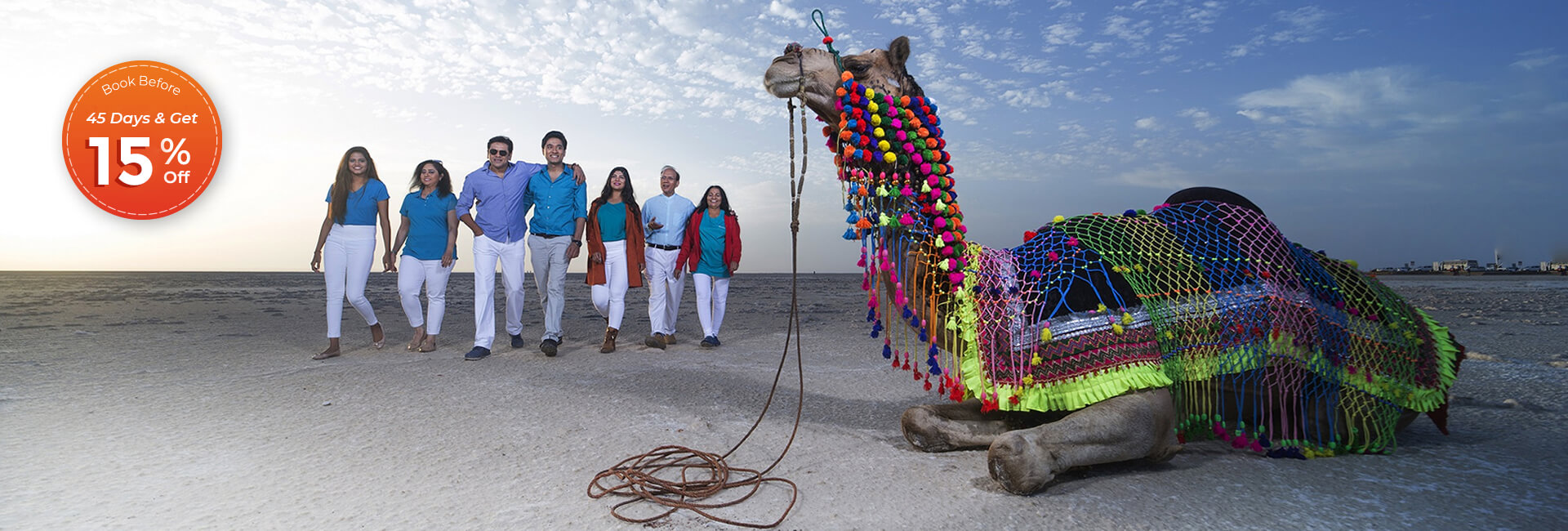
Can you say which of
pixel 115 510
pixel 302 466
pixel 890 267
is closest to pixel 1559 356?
pixel 890 267

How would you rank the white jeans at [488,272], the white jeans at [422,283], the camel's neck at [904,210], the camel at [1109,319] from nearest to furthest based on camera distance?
the camel at [1109,319] → the camel's neck at [904,210] → the white jeans at [488,272] → the white jeans at [422,283]

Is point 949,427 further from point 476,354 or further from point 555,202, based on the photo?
point 555,202

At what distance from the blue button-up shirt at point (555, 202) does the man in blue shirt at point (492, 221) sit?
140mm

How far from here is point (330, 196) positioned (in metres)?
8.19

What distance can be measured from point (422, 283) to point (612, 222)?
7.33ft

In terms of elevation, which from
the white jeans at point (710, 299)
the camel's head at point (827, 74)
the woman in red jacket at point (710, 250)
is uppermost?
the camel's head at point (827, 74)

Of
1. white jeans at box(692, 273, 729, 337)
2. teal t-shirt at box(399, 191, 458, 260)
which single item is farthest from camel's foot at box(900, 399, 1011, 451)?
teal t-shirt at box(399, 191, 458, 260)

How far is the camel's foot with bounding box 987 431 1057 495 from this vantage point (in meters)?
3.30

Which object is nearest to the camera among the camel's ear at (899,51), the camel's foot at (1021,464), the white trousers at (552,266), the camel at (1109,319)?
the camel's foot at (1021,464)

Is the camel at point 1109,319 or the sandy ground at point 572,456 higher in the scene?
the camel at point 1109,319

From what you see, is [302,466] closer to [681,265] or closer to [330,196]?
[330,196]

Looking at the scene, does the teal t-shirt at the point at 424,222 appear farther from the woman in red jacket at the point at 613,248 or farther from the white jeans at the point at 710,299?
the white jeans at the point at 710,299

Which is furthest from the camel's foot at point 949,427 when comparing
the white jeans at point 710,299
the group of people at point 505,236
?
the white jeans at point 710,299

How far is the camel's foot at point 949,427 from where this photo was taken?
4148 millimetres
